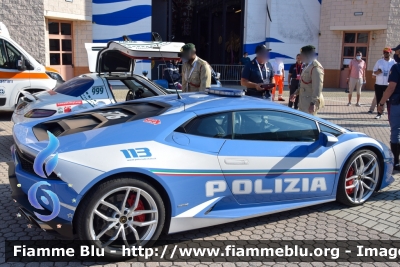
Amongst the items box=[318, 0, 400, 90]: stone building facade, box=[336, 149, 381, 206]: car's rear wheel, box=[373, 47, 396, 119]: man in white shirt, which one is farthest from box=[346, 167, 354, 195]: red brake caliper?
box=[318, 0, 400, 90]: stone building facade

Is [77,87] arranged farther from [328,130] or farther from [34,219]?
[328,130]

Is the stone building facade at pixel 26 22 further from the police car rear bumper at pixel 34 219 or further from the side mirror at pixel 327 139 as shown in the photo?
the side mirror at pixel 327 139

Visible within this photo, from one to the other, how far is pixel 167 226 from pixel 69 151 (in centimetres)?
108

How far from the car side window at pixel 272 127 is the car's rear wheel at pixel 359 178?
0.61 metres

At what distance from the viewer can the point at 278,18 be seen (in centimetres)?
2011

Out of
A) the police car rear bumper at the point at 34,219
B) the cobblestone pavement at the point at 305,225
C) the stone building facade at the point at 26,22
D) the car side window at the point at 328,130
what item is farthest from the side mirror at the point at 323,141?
the stone building facade at the point at 26,22

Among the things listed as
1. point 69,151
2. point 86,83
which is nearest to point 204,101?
point 69,151

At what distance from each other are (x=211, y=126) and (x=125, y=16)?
15.1 m

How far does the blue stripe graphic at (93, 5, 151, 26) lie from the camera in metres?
17.5

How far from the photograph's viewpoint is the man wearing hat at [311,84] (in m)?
6.60

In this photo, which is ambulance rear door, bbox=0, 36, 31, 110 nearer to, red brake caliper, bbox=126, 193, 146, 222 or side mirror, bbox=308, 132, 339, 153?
red brake caliper, bbox=126, 193, 146, 222

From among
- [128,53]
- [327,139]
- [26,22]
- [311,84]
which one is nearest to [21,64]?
[128,53]

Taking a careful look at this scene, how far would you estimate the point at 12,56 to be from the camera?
9.50 metres

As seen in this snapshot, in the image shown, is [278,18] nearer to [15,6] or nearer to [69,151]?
[15,6]
